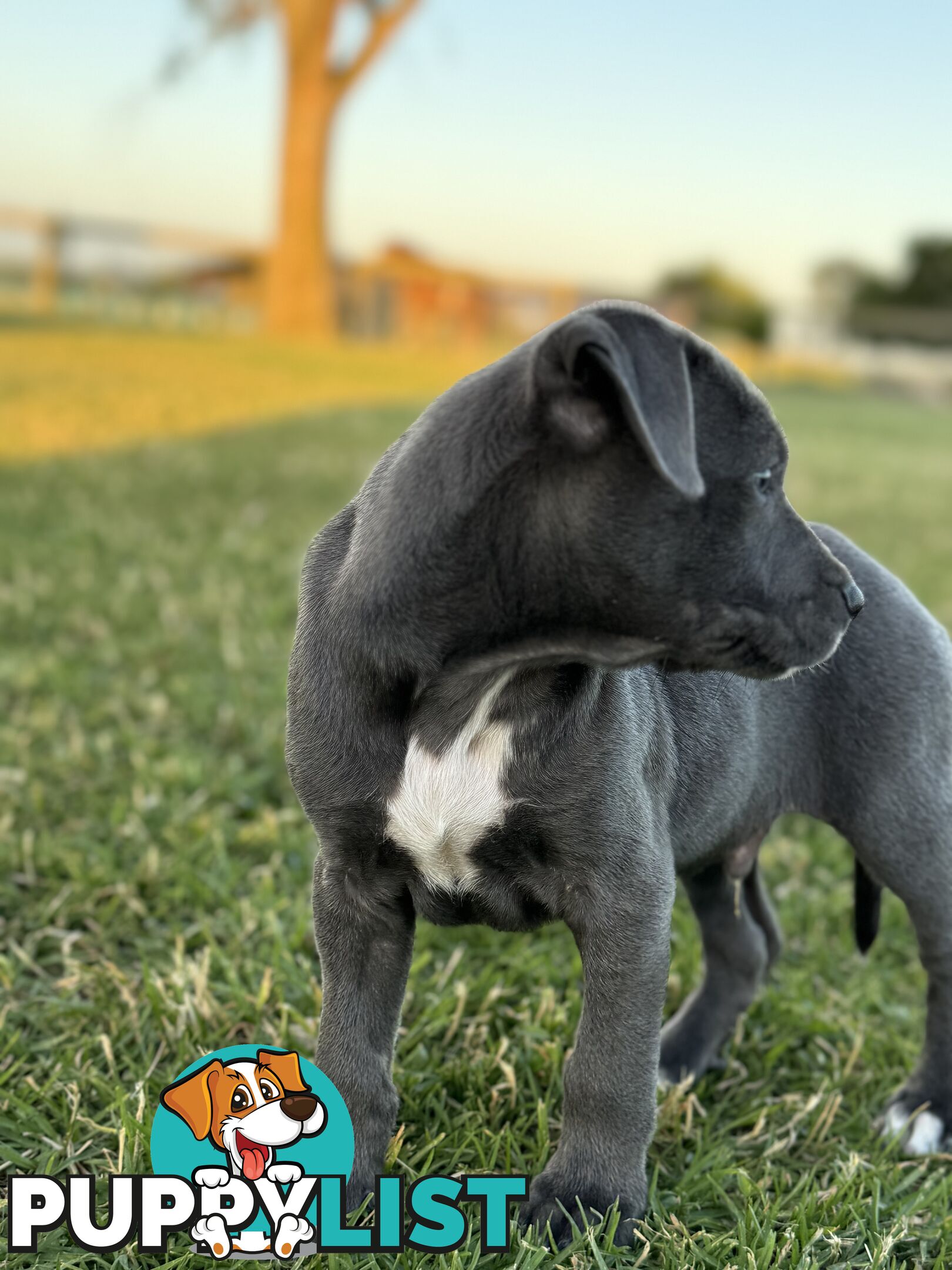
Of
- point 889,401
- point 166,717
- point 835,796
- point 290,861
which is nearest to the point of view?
point 835,796

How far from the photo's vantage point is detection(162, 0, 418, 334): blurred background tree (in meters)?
23.4

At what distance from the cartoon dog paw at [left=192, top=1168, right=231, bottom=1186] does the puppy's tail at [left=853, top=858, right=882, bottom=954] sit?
60.5 inches

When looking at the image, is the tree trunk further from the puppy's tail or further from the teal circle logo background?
the teal circle logo background

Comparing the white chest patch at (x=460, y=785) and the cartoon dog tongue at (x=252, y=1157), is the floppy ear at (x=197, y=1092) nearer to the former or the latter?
the cartoon dog tongue at (x=252, y=1157)

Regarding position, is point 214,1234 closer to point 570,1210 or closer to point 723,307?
point 570,1210

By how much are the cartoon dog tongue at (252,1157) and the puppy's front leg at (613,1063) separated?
509mm

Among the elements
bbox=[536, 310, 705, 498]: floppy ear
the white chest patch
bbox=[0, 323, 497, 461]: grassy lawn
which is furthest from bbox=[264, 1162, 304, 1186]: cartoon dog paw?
bbox=[0, 323, 497, 461]: grassy lawn

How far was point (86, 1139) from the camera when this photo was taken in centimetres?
254

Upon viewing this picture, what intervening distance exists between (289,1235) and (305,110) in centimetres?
2412

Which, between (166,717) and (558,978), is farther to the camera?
(166,717)

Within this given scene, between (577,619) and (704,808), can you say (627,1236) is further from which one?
(577,619)

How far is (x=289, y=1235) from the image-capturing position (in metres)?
2.21

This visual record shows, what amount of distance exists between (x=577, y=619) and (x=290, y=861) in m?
2.06

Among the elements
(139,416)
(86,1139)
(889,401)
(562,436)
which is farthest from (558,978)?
(889,401)
